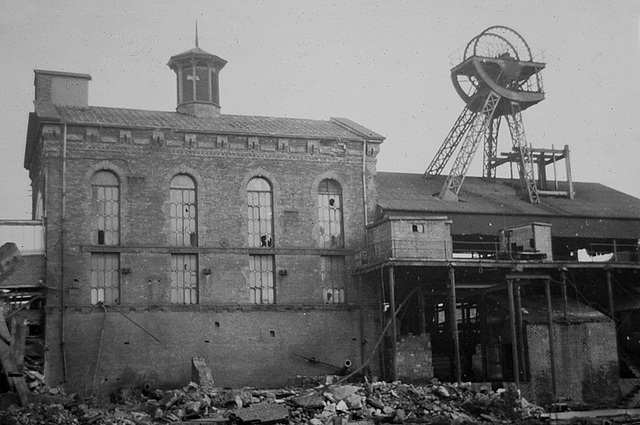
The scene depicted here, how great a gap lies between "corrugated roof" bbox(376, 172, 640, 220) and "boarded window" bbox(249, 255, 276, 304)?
4.91 m

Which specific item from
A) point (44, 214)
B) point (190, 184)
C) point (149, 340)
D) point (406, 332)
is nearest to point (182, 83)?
point (190, 184)

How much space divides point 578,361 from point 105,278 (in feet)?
56.3

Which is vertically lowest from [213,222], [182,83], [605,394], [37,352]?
[605,394]

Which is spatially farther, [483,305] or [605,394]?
[483,305]

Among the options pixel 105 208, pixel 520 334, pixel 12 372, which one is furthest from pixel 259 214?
pixel 12 372

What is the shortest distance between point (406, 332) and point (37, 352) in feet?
46.1

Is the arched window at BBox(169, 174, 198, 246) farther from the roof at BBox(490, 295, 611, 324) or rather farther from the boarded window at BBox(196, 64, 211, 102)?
the roof at BBox(490, 295, 611, 324)

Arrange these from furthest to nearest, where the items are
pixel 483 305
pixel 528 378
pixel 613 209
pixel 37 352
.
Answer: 1. pixel 613 209
2. pixel 483 305
3. pixel 528 378
4. pixel 37 352

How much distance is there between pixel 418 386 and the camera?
100 feet

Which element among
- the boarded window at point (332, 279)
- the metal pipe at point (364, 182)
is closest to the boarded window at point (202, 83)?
the metal pipe at point (364, 182)

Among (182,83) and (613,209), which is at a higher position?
(182,83)

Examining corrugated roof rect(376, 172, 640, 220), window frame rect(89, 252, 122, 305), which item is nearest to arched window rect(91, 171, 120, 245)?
window frame rect(89, 252, 122, 305)

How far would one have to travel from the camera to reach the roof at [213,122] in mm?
32188

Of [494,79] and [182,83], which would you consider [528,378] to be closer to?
[494,79]
